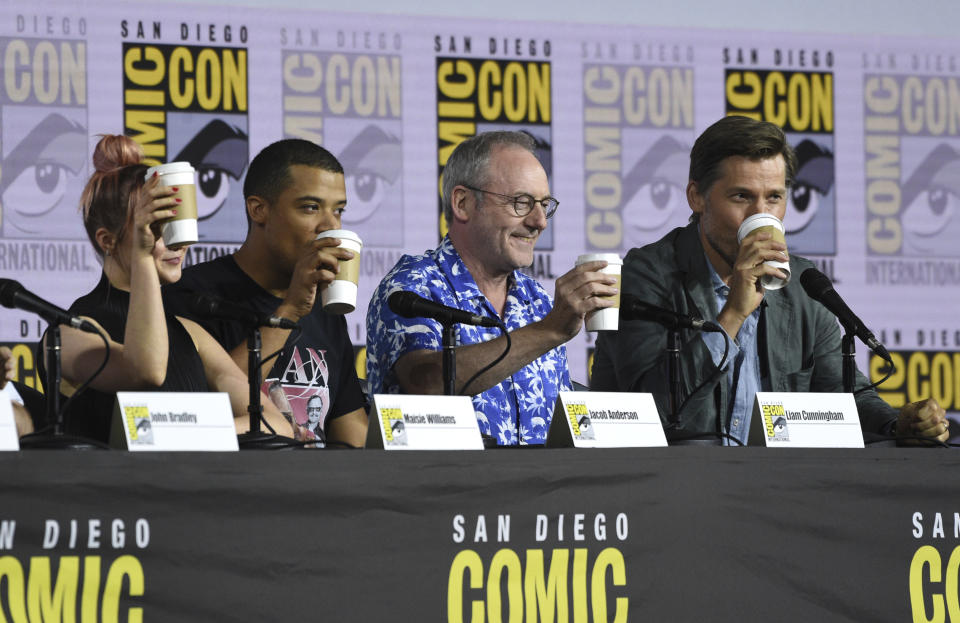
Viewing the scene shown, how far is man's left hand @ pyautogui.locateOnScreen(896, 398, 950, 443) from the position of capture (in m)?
2.54

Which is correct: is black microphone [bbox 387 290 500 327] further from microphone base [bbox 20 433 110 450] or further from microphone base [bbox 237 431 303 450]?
microphone base [bbox 20 433 110 450]

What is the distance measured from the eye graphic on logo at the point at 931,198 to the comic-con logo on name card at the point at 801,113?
0.28 metres

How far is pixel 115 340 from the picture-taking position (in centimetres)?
231

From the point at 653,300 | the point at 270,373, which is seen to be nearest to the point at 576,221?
the point at 653,300

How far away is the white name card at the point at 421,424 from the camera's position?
1922 millimetres

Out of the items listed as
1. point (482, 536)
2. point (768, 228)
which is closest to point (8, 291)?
point (482, 536)

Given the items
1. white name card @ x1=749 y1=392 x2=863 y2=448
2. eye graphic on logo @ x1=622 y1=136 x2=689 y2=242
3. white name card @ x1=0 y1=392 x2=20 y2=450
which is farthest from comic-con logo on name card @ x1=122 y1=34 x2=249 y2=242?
white name card @ x1=0 y1=392 x2=20 y2=450

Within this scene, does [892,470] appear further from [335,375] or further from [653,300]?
[335,375]

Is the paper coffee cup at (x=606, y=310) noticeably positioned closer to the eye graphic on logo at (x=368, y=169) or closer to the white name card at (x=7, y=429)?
the white name card at (x=7, y=429)

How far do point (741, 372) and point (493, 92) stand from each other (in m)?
1.76

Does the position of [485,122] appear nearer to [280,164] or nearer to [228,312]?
[280,164]

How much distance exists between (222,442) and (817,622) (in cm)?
102

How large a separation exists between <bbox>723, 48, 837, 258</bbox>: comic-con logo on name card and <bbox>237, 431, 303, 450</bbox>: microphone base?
9.62 ft

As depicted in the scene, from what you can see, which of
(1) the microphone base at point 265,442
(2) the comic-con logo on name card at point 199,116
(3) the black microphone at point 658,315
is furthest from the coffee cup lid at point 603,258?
(2) the comic-con logo on name card at point 199,116
